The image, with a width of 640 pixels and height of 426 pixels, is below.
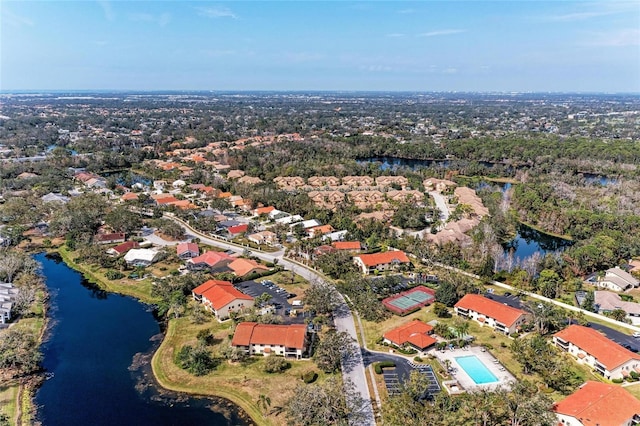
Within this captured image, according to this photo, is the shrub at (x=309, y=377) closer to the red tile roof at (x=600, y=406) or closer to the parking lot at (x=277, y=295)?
the parking lot at (x=277, y=295)

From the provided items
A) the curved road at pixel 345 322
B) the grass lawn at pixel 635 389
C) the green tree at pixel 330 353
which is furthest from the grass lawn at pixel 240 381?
the grass lawn at pixel 635 389

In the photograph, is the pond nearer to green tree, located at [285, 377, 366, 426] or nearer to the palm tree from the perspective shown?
green tree, located at [285, 377, 366, 426]

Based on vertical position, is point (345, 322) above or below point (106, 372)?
above

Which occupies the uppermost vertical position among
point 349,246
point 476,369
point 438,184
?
point 438,184

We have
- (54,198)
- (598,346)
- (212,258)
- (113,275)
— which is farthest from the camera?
(54,198)

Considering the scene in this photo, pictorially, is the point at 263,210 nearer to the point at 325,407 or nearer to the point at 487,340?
the point at 487,340

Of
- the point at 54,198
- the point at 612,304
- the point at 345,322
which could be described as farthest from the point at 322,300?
the point at 54,198

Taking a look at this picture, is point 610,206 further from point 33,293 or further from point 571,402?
point 33,293
